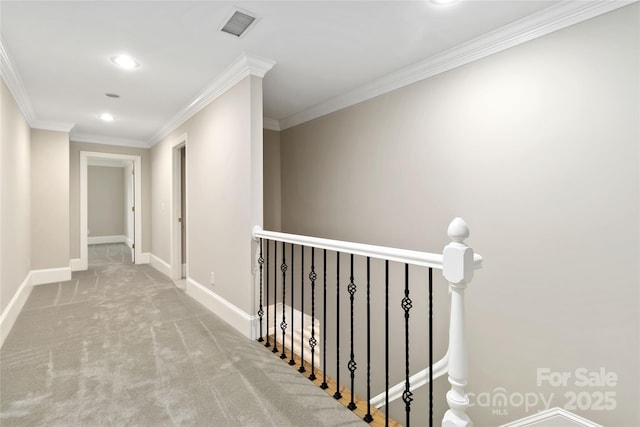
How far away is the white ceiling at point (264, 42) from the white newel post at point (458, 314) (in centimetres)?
157

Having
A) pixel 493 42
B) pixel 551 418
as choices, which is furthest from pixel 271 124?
pixel 551 418

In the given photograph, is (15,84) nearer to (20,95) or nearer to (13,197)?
(20,95)

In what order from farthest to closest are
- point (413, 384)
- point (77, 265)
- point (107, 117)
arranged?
point (77, 265), point (107, 117), point (413, 384)

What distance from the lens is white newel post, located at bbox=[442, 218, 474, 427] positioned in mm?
1296

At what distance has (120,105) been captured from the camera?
3957 millimetres

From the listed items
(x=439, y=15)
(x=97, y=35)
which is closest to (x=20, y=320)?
(x=97, y=35)

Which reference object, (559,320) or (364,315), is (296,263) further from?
(559,320)

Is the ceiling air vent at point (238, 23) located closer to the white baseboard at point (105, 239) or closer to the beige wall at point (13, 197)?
the beige wall at point (13, 197)

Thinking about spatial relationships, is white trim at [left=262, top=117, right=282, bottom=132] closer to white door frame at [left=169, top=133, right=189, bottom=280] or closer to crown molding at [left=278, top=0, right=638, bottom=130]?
white door frame at [left=169, top=133, right=189, bottom=280]

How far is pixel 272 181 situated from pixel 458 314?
156 inches

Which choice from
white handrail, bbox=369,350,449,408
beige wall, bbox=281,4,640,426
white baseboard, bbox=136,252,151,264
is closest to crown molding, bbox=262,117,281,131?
beige wall, bbox=281,4,640,426

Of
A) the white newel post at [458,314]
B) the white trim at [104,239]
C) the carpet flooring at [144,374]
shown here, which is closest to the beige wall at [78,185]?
the carpet flooring at [144,374]

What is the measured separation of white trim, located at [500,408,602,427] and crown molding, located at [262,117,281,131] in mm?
4408

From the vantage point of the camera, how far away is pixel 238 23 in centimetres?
220
